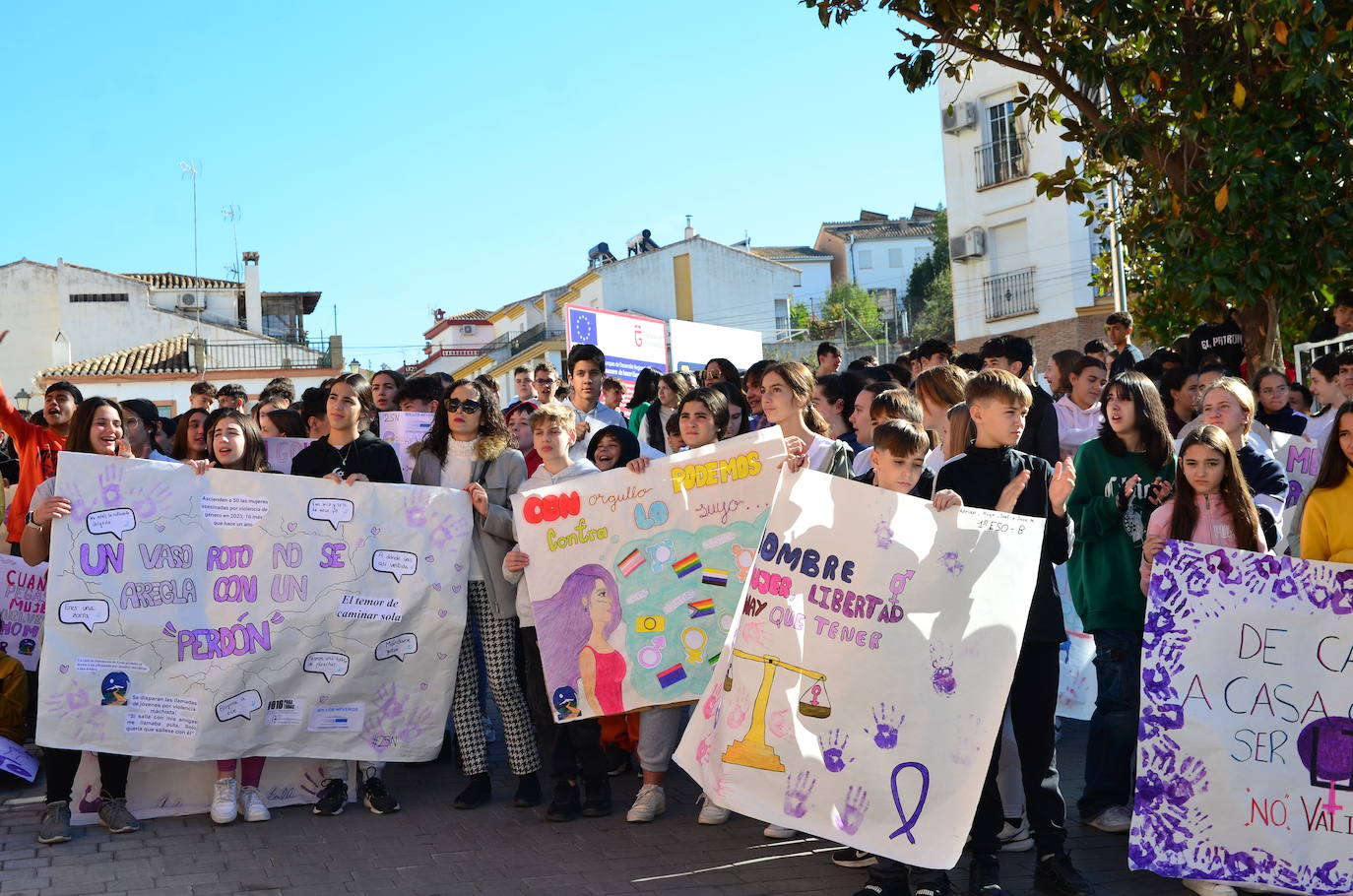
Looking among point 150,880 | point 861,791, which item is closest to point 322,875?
point 150,880

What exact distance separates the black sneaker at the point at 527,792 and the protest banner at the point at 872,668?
1.67m

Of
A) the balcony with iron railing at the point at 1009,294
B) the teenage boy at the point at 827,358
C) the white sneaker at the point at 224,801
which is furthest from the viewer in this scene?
the balcony with iron railing at the point at 1009,294

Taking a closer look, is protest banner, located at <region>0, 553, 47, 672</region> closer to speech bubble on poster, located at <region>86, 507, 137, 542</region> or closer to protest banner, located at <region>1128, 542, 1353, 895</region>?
speech bubble on poster, located at <region>86, 507, 137, 542</region>

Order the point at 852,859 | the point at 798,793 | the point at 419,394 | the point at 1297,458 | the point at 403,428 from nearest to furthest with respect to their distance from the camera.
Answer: the point at 798,793
the point at 852,859
the point at 1297,458
the point at 403,428
the point at 419,394

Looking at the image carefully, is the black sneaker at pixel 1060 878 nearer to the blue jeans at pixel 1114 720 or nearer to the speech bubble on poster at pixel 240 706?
the blue jeans at pixel 1114 720

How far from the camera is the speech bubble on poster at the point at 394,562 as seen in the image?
705 centimetres

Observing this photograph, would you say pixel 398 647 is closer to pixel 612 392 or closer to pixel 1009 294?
pixel 612 392

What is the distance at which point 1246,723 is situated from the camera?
17.0 ft

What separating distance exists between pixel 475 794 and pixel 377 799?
1.66 feet

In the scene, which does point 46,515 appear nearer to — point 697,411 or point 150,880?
point 150,880

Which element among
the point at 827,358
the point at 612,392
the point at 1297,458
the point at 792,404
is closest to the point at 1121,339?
the point at 827,358

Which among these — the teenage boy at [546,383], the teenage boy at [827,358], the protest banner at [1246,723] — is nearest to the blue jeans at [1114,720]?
the protest banner at [1246,723]

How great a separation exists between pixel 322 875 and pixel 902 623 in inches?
109

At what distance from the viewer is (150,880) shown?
5777 millimetres
